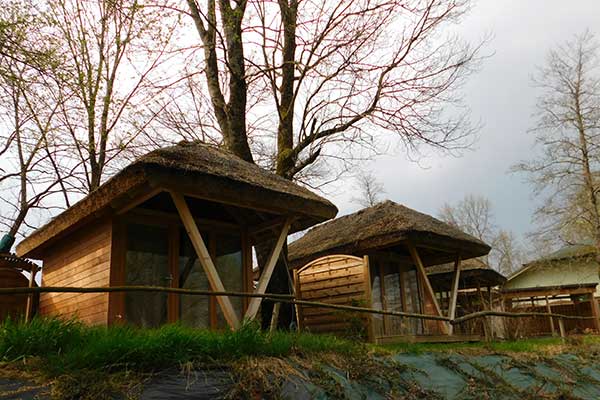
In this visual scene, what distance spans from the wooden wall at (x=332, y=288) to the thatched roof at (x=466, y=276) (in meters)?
8.30

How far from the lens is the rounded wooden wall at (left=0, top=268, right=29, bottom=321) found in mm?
10062

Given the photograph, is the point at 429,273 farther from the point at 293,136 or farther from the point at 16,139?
the point at 16,139

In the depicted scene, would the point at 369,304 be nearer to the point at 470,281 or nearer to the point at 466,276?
the point at 466,276

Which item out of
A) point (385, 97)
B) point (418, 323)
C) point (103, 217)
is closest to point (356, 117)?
point (385, 97)

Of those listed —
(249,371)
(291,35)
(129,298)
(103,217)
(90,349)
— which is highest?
(291,35)

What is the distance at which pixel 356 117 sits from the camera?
13.0 meters

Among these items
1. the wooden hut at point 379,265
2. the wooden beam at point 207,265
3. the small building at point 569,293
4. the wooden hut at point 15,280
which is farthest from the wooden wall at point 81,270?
the small building at point 569,293

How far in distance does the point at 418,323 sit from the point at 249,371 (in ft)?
33.1

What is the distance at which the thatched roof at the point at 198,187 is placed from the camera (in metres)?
6.48

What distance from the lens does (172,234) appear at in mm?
8133

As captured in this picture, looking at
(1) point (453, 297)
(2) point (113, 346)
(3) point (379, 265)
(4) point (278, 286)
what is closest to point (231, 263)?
(4) point (278, 286)

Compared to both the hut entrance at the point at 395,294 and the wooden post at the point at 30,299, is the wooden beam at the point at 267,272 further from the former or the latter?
the wooden post at the point at 30,299

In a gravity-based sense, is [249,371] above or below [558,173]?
below

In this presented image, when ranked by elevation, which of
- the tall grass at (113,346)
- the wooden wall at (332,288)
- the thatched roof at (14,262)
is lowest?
the tall grass at (113,346)
